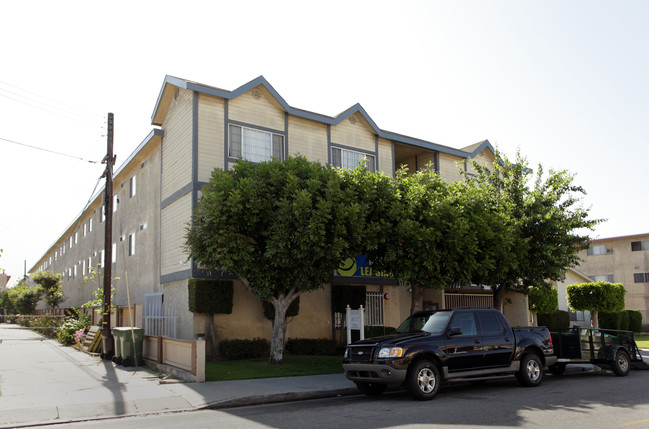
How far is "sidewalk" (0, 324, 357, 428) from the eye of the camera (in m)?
9.97

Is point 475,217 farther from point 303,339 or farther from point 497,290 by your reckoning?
point 303,339

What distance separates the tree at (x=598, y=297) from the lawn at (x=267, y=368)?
21.2 m

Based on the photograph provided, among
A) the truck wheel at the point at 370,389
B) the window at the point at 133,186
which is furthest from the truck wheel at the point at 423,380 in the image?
the window at the point at 133,186

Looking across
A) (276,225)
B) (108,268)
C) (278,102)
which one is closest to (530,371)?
(276,225)

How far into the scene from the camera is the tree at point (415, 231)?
640 inches

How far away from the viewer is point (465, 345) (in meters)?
11.6

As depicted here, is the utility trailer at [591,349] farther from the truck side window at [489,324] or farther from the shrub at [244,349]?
the shrub at [244,349]

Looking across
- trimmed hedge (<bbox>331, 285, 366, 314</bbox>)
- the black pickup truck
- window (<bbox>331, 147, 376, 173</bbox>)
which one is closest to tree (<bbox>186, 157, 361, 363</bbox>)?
the black pickup truck

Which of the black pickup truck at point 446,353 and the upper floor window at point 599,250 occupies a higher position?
the upper floor window at point 599,250

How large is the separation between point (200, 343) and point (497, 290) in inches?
522

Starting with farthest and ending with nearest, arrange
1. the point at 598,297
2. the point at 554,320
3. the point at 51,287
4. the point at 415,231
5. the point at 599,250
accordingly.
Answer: the point at 599,250 < the point at 51,287 < the point at 598,297 < the point at 554,320 < the point at 415,231

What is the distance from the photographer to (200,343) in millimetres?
12836

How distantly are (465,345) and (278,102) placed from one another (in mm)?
12797

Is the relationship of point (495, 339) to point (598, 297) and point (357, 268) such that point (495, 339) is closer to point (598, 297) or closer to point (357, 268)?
point (357, 268)
